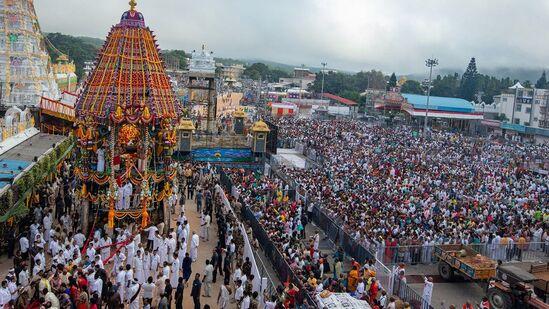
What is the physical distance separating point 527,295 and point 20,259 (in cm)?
1350

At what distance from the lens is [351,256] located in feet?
58.1

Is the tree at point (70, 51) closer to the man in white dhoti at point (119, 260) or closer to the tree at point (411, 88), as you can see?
the tree at point (411, 88)

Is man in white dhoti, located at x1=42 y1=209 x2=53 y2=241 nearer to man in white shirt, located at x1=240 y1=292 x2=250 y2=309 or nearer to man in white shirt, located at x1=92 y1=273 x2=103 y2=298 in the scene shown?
man in white shirt, located at x1=92 y1=273 x2=103 y2=298

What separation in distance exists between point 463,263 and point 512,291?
7.35 ft

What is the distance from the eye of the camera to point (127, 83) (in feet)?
56.1

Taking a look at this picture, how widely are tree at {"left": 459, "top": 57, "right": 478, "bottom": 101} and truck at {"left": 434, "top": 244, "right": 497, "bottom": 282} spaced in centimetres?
8985

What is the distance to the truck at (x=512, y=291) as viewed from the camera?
43.7ft

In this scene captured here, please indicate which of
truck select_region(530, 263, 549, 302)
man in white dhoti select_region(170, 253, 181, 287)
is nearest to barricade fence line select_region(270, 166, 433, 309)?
truck select_region(530, 263, 549, 302)

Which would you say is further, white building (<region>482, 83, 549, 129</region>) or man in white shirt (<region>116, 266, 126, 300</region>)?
white building (<region>482, 83, 549, 129</region>)

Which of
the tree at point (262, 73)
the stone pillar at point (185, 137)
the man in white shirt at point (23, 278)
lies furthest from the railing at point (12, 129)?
the tree at point (262, 73)

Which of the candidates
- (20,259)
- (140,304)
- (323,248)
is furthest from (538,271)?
(20,259)

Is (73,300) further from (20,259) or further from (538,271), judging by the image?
(538,271)

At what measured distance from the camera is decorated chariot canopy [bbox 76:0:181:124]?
54.8 ft

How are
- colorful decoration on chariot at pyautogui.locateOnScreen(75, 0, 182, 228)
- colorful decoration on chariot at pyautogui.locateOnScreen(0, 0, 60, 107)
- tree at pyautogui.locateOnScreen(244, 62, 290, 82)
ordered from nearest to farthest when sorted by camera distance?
colorful decoration on chariot at pyautogui.locateOnScreen(75, 0, 182, 228), colorful decoration on chariot at pyautogui.locateOnScreen(0, 0, 60, 107), tree at pyautogui.locateOnScreen(244, 62, 290, 82)
